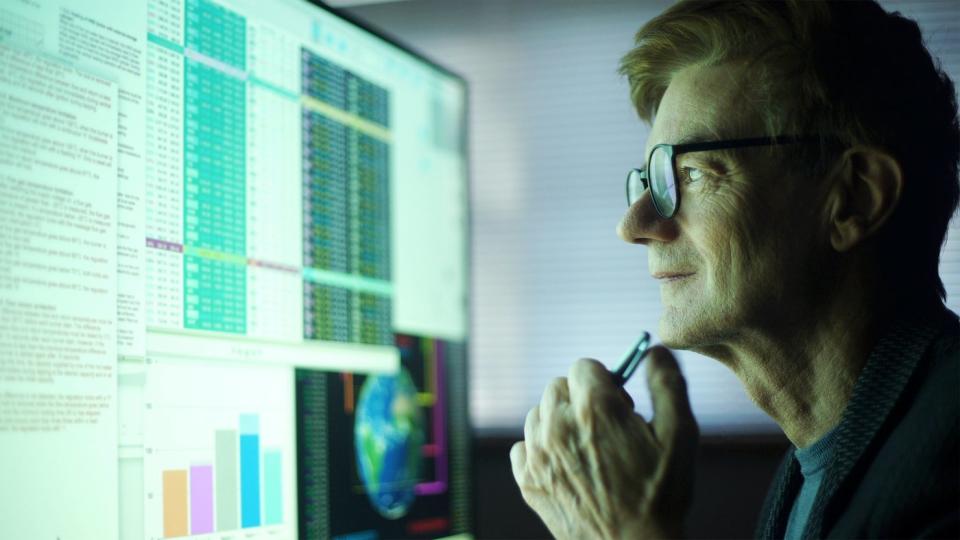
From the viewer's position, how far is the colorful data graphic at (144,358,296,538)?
1.10 m

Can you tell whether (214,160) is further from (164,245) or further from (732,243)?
(732,243)

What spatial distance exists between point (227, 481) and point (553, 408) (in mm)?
426

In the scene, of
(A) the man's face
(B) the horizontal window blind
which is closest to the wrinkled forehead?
(A) the man's face

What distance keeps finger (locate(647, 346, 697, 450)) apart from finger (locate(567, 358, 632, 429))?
0.04 m

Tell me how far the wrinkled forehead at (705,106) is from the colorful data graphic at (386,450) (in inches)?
24.0

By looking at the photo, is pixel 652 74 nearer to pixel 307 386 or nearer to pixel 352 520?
pixel 307 386

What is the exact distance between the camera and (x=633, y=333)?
2.30 meters

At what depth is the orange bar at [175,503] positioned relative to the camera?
1.11 meters

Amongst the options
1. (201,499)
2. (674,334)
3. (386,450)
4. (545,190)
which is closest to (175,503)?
(201,499)

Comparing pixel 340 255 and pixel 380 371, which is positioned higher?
pixel 340 255

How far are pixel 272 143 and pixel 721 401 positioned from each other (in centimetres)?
130

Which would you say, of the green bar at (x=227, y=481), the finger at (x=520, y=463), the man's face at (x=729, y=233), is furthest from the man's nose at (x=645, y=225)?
the green bar at (x=227, y=481)

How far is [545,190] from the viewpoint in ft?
7.80

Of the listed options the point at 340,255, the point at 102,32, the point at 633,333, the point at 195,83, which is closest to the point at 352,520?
the point at 340,255
